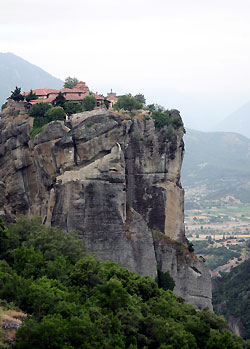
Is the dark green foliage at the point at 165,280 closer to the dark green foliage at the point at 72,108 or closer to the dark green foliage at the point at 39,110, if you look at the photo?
the dark green foliage at the point at 72,108

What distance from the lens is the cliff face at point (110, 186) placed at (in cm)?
5522

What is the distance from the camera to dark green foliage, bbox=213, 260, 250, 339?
8606 cm

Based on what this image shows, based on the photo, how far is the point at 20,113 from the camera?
68312mm

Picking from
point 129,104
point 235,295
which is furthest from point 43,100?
point 235,295

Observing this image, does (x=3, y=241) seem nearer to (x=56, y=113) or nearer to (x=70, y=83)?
(x=56, y=113)

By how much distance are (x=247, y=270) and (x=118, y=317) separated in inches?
2827

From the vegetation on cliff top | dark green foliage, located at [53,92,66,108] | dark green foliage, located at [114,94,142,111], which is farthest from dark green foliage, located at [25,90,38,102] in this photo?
the vegetation on cliff top

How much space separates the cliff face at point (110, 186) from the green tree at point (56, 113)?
8.57 ft

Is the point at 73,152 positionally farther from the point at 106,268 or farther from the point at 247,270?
the point at 247,270

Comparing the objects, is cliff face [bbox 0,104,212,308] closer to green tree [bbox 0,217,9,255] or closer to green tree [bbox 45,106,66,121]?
green tree [bbox 45,106,66,121]

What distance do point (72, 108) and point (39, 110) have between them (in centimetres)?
358

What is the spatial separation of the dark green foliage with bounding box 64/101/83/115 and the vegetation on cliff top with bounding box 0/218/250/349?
22265mm

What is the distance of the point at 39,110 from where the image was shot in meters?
65.4

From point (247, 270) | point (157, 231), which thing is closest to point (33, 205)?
point (157, 231)
